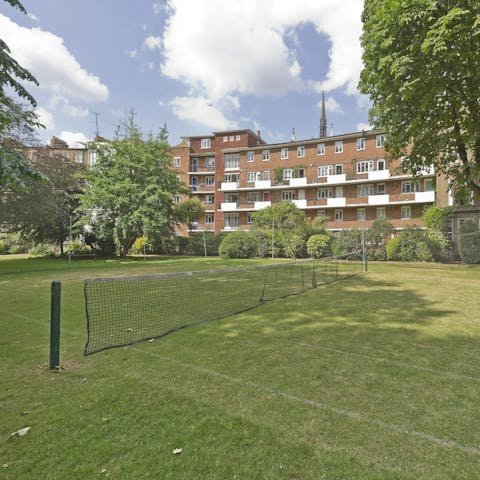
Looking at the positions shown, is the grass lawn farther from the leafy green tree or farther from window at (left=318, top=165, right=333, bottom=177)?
window at (left=318, top=165, right=333, bottom=177)

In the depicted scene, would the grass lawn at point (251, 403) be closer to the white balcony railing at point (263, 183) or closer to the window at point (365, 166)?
the window at point (365, 166)

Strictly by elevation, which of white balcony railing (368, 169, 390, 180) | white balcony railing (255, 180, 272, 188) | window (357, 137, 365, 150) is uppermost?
window (357, 137, 365, 150)

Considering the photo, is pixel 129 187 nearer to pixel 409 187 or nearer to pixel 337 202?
pixel 337 202

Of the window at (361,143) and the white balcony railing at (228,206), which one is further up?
the window at (361,143)

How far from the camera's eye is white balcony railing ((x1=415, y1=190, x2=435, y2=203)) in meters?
35.8

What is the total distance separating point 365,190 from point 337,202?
13.1ft

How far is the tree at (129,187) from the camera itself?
100 feet

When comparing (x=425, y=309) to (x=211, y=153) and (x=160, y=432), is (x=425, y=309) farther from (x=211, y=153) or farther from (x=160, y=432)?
(x=211, y=153)

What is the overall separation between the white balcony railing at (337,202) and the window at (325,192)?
1.48m

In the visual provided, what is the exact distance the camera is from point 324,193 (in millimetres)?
43812

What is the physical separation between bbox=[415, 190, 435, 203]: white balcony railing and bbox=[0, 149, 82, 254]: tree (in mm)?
38277

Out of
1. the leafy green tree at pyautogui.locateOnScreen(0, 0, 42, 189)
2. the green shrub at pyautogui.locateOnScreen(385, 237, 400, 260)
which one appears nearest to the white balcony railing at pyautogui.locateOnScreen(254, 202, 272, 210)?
the green shrub at pyautogui.locateOnScreen(385, 237, 400, 260)

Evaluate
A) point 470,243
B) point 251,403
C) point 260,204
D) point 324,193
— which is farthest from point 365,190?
point 251,403

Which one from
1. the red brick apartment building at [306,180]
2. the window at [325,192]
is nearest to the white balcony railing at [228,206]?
the red brick apartment building at [306,180]
